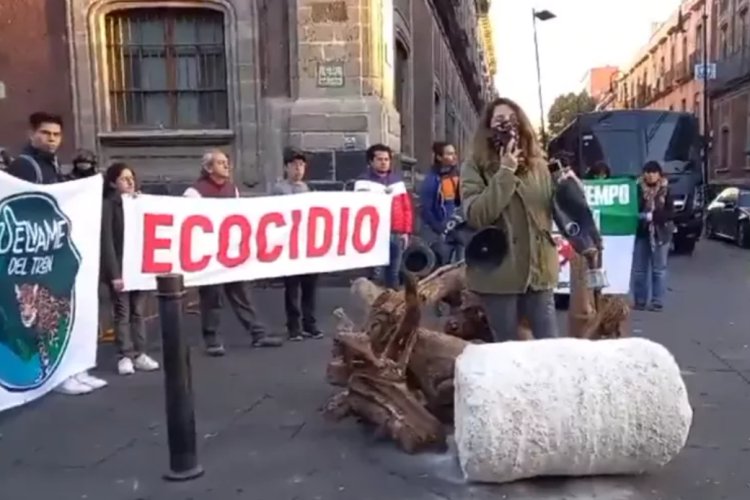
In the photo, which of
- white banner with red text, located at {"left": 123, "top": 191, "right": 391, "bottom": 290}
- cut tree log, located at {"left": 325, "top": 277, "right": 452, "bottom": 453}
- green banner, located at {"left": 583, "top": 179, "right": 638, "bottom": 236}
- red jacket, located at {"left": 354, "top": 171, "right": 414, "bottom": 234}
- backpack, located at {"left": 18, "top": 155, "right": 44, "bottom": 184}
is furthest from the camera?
green banner, located at {"left": 583, "top": 179, "right": 638, "bottom": 236}

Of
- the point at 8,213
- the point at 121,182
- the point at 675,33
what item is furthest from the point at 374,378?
the point at 675,33

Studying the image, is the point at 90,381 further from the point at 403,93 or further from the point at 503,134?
the point at 403,93

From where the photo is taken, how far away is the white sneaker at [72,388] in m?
6.32

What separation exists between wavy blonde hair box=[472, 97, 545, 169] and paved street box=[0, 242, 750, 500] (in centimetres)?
168

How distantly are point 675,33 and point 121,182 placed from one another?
5894 centimetres

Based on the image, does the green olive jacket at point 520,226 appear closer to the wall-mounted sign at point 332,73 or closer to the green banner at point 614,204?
the green banner at point 614,204

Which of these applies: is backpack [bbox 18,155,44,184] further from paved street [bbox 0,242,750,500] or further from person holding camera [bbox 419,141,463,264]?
person holding camera [bbox 419,141,463,264]

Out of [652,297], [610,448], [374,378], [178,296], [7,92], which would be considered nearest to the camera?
[610,448]

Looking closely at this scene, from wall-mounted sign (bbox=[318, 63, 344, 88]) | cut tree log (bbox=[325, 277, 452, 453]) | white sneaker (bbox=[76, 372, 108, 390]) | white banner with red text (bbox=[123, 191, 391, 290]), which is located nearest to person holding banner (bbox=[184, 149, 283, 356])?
white banner with red text (bbox=[123, 191, 391, 290])

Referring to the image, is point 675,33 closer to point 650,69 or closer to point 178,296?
point 650,69

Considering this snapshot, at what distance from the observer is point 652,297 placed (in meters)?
9.92

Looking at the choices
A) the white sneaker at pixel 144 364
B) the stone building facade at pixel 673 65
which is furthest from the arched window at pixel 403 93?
the stone building facade at pixel 673 65

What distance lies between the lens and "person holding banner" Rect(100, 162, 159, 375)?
678 centimetres

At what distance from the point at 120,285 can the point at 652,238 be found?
5933mm
